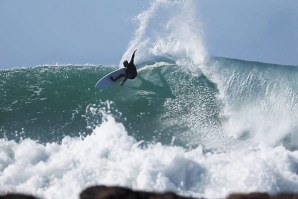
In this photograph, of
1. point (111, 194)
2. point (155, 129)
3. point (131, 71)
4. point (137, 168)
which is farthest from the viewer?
point (131, 71)

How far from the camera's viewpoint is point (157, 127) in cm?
1672

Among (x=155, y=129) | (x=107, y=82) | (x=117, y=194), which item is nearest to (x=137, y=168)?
(x=155, y=129)

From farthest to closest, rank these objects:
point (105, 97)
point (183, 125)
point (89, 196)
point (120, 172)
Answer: point (105, 97), point (183, 125), point (120, 172), point (89, 196)

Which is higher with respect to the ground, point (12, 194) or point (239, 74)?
point (239, 74)

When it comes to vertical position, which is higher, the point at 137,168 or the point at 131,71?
the point at 131,71

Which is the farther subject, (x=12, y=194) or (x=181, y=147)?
(x=181, y=147)

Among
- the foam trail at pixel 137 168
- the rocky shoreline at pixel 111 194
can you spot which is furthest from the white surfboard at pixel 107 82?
the rocky shoreline at pixel 111 194

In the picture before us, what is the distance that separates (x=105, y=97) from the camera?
18281 mm

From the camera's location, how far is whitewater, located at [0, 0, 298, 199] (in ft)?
41.2

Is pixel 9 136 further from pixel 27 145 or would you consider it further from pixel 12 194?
pixel 12 194

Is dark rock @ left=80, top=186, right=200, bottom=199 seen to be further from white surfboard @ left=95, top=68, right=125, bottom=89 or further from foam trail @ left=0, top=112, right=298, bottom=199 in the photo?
white surfboard @ left=95, top=68, right=125, bottom=89

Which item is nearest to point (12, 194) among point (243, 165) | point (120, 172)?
point (120, 172)

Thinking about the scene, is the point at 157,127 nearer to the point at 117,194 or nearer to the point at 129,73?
the point at 129,73

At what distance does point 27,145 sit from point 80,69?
22.6 ft
